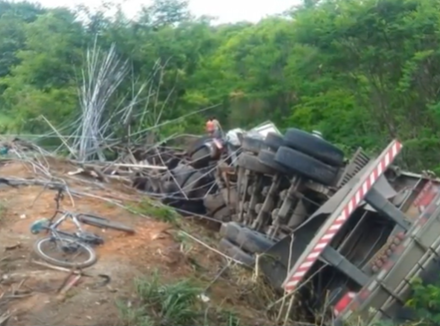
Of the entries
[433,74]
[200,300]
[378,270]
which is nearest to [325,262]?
[378,270]

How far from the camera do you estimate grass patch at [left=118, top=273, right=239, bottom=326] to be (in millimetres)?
5703

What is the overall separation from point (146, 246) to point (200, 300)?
1.25m

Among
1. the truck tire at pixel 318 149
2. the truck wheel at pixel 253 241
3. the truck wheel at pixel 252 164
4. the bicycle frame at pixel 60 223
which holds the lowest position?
the bicycle frame at pixel 60 223

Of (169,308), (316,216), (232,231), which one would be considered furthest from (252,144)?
(169,308)

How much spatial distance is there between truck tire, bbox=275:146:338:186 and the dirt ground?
3.52ft

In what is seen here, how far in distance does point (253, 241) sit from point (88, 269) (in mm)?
1792

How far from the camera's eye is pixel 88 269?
6.50 metres

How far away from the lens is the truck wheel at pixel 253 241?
762 centimetres

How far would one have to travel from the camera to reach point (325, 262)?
677 cm

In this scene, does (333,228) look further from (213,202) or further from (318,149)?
(213,202)

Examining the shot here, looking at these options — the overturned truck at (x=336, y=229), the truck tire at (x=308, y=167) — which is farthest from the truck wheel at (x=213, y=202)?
the truck tire at (x=308, y=167)

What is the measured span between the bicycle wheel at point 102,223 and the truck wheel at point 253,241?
1.01m

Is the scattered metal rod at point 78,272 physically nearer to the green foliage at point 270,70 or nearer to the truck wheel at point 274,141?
the truck wheel at point 274,141

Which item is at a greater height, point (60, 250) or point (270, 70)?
point (270, 70)
